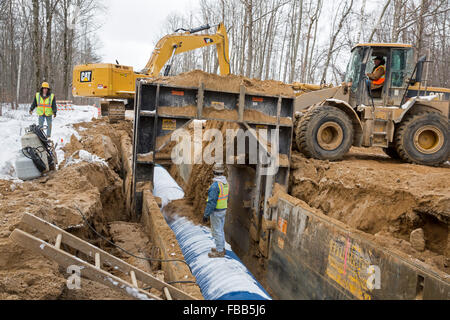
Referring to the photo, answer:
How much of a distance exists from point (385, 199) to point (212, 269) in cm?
346

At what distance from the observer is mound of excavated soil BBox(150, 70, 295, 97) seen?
7312mm

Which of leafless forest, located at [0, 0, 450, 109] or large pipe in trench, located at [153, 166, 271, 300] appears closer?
large pipe in trench, located at [153, 166, 271, 300]

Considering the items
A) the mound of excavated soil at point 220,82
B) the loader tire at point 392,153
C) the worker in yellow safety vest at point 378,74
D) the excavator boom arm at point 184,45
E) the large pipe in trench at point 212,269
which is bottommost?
the large pipe in trench at point 212,269

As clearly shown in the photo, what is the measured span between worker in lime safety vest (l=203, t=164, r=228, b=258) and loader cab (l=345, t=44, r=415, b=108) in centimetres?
503

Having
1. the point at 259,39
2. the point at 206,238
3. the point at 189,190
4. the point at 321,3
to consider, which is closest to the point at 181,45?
the point at 189,190

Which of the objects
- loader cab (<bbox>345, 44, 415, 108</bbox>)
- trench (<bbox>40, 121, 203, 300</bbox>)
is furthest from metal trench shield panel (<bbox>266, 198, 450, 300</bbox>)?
loader cab (<bbox>345, 44, 415, 108</bbox>)

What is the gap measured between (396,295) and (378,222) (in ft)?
6.20

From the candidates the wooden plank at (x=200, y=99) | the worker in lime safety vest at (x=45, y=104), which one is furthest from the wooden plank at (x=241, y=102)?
the worker in lime safety vest at (x=45, y=104)

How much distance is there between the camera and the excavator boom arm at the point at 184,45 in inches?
513

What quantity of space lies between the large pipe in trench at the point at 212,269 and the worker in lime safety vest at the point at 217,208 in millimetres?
206

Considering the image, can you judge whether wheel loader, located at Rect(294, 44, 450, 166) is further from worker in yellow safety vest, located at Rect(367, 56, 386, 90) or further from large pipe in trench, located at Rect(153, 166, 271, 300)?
large pipe in trench, located at Rect(153, 166, 271, 300)

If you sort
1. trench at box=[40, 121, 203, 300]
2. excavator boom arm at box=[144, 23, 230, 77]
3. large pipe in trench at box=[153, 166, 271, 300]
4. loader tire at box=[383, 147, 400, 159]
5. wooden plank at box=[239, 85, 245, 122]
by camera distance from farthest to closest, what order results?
1. excavator boom arm at box=[144, 23, 230, 77]
2. loader tire at box=[383, 147, 400, 159]
3. wooden plank at box=[239, 85, 245, 122]
4. large pipe in trench at box=[153, 166, 271, 300]
5. trench at box=[40, 121, 203, 300]

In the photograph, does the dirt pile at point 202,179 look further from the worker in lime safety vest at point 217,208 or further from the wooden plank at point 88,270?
the wooden plank at point 88,270

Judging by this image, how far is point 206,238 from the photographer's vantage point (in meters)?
7.21
